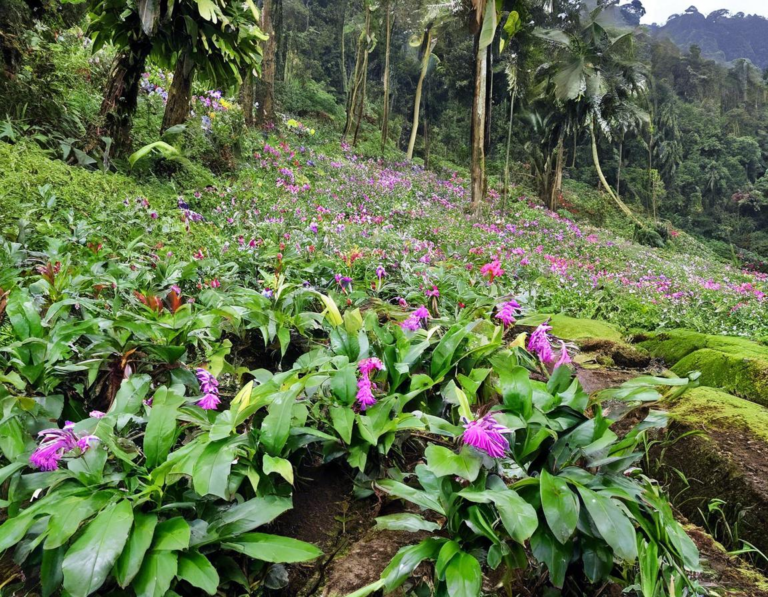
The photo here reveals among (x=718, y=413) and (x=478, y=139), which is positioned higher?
(x=478, y=139)

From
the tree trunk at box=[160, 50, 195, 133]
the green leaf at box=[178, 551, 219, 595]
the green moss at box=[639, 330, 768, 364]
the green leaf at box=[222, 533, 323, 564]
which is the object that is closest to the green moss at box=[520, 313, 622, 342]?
the green moss at box=[639, 330, 768, 364]

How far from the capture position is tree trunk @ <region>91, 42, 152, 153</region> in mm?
4707

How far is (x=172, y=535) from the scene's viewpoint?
987mm

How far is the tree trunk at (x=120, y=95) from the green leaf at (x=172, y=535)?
496 centimetres

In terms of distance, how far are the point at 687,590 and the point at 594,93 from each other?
22.3 metres

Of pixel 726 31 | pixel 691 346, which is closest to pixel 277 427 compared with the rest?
pixel 691 346

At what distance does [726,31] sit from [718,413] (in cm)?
15156

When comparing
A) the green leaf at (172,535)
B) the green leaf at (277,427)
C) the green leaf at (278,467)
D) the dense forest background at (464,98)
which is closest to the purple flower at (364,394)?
the green leaf at (277,427)

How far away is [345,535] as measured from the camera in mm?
1364

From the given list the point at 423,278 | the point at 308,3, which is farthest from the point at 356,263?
the point at 308,3

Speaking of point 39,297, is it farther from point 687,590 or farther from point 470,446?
point 687,590

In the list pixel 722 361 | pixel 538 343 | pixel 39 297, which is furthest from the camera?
pixel 722 361

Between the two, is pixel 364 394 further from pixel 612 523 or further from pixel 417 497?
pixel 612 523

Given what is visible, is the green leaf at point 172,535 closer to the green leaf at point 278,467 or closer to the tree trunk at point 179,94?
the green leaf at point 278,467
